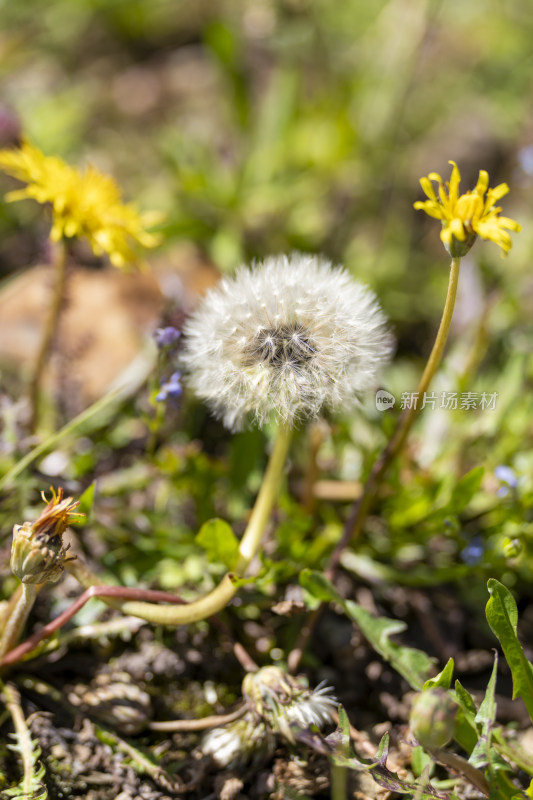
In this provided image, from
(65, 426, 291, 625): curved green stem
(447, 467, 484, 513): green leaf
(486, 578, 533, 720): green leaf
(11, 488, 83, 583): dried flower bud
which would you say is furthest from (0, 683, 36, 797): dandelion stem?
(447, 467, 484, 513): green leaf

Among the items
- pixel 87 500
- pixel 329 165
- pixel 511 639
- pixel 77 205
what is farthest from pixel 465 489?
pixel 329 165

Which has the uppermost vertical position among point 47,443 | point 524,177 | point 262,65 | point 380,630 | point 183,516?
point 262,65

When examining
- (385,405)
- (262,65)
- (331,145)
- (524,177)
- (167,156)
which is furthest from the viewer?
(262,65)

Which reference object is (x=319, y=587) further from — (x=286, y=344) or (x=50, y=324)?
(x=50, y=324)

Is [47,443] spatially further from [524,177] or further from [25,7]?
[25,7]

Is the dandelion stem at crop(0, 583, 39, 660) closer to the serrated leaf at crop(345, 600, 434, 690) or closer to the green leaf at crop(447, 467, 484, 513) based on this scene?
the serrated leaf at crop(345, 600, 434, 690)

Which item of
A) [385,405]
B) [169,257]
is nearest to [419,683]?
[385,405]

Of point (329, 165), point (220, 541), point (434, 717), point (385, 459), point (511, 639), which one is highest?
point (329, 165)
